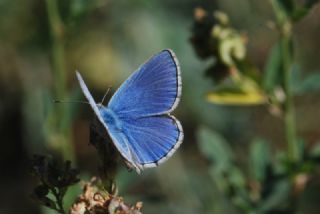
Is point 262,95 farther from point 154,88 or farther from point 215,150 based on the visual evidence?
point 154,88

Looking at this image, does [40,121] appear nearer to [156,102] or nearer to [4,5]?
[4,5]

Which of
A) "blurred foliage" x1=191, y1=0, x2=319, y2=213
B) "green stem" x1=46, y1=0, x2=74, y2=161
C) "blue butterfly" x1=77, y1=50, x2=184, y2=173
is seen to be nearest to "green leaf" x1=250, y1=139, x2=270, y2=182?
"blurred foliage" x1=191, y1=0, x2=319, y2=213

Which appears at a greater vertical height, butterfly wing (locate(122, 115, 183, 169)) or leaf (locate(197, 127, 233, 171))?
butterfly wing (locate(122, 115, 183, 169))

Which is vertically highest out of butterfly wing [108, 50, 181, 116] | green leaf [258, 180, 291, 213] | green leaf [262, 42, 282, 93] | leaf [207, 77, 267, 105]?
butterfly wing [108, 50, 181, 116]

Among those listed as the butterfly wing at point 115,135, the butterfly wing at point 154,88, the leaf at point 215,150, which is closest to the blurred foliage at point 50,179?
the butterfly wing at point 115,135

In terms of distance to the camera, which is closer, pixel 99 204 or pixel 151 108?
pixel 99 204

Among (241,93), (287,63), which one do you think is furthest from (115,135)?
(241,93)

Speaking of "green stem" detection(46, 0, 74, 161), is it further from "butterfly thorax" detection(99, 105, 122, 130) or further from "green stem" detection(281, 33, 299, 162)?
"butterfly thorax" detection(99, 105, 122, 130)

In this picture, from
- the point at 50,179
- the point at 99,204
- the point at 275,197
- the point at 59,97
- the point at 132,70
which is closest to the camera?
the point at 99,204

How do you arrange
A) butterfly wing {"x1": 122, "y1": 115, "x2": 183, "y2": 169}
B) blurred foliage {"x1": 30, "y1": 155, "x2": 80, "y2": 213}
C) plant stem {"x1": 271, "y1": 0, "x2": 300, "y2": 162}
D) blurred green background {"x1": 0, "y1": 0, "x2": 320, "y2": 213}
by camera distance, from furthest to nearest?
blurred green background {"x1": 0, "y1": 0, "x2": 320, "y2": 213} → plant stem {"x1": 271, "y1": 0, "x2": 300, "y2": 162} → blurred foliage {"x1": 30, "y1": 155, "x2": 80, "y2": 213} → butterfly wing {"x1": 122, "y1": 115, "x2": 183, "y2": 169}
